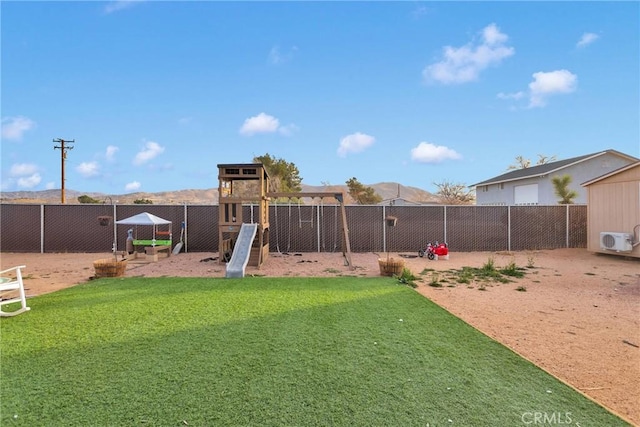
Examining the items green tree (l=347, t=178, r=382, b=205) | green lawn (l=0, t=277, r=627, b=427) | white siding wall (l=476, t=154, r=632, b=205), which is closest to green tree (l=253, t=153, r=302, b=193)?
green tree (l=347, t=178, r=382, b=205)

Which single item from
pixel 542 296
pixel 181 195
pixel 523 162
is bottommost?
pixel 542 296

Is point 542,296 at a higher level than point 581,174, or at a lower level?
lower

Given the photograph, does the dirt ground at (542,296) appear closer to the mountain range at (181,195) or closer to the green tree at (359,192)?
the green tree at (359,192)

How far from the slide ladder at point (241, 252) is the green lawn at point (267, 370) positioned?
2.58 m

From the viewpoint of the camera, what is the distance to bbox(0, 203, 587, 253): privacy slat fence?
1150cm

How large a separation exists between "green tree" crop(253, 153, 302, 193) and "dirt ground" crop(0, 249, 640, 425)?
1632 cm

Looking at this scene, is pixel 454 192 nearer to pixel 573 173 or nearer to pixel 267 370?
pixel 573 173

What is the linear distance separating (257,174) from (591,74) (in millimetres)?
10296

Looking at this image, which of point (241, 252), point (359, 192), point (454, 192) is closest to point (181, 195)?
point (359, 192)

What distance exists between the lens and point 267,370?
262 cm

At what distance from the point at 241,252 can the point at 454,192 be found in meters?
27.4

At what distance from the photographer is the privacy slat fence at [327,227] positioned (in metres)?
11.5

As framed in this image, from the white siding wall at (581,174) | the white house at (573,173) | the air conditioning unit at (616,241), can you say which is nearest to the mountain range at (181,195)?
the white house at (573,173)

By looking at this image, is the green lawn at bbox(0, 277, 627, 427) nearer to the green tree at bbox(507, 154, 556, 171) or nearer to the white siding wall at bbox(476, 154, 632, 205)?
the white siding wall at bbox(476, 154, 632, 205)
